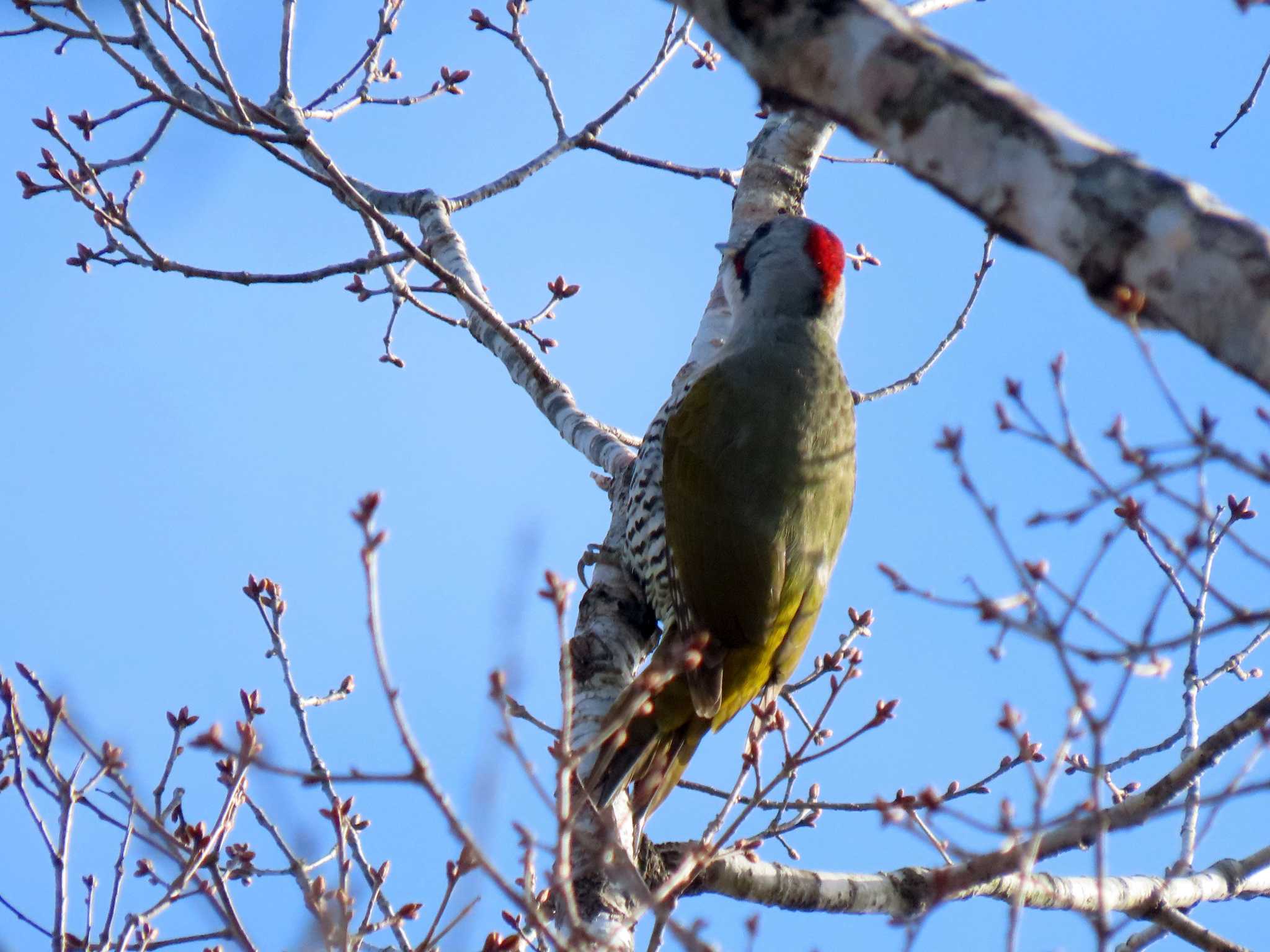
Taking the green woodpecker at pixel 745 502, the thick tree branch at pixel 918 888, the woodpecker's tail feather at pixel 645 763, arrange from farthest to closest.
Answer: the green woodpecker at pixel 745 502 < the woodpecker's tail feather at pixel 645 763 < the thick tree branch at pixel 918 888

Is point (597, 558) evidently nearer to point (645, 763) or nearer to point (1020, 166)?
point (645, 763)

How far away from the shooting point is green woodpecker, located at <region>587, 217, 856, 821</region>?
4.33 m

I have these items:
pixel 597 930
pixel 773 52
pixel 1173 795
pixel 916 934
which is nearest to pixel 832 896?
pixel 597 930

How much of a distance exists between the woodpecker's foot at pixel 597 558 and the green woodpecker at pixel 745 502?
0.07 meters

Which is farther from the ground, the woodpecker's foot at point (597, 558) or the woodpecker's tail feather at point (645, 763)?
the woodpecker's foot at point (597, 558)

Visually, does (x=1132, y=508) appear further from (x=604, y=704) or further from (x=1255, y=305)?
(x=1255, y=305)

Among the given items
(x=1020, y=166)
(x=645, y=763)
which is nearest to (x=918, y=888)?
(x=645, y=763)

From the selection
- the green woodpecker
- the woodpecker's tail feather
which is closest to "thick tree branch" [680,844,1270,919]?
the woodpecker's tail feather

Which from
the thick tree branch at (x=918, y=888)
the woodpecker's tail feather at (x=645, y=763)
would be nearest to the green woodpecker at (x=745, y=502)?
the woodpecker's tail feather at (x=645, y=763)

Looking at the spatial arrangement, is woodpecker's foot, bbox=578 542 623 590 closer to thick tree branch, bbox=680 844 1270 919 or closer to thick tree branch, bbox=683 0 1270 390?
thick tree branch, bbox=680 844 1270 919

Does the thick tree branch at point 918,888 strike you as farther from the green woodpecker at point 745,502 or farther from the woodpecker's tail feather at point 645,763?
the green woodpecker at point 745,502

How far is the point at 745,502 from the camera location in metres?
4.88

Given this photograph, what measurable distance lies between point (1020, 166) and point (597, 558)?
347 centimetres

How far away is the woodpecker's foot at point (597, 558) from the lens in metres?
4.95
